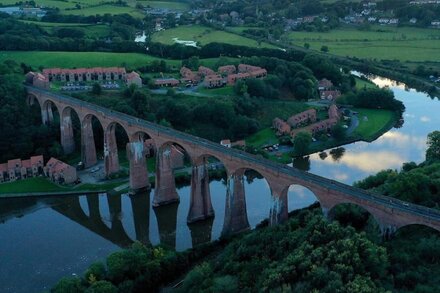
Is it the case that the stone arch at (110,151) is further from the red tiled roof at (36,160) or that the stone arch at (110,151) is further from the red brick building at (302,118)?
the red brick building at (302,118)

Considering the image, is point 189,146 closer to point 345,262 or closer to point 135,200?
point 135,200

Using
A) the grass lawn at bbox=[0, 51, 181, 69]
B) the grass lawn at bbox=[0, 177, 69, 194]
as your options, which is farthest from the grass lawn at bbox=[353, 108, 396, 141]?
the grass lawn at bbox=[0, 177, 69, 194]

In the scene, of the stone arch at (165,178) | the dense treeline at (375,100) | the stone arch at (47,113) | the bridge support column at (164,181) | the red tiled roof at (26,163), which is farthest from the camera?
the dense treeline at (375,100)

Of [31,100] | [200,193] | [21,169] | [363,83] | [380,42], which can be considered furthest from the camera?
[380,42]

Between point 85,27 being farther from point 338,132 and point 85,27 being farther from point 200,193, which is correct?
point 200,193

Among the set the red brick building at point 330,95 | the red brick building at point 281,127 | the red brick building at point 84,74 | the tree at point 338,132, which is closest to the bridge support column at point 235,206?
the red brick building at point 281,127

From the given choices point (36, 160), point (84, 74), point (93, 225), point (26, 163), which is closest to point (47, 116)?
point (36, 160)
